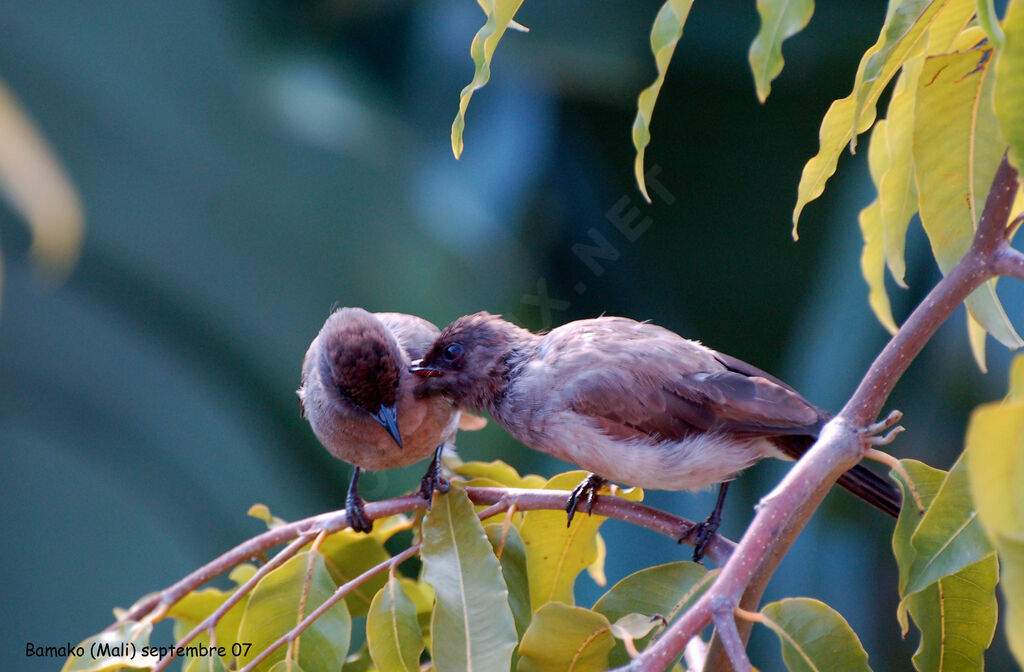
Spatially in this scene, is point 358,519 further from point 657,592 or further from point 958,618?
point 958,618

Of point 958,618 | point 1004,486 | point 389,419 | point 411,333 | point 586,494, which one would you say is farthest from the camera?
point 411,333

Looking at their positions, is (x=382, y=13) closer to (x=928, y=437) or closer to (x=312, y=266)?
(x=312, y=266)

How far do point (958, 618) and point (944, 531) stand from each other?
0.27 meters

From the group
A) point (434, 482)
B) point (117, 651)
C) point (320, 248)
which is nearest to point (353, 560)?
point (434, 482)

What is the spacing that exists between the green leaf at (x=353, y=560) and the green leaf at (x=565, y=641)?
56 cm

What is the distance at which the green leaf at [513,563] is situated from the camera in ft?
5.06

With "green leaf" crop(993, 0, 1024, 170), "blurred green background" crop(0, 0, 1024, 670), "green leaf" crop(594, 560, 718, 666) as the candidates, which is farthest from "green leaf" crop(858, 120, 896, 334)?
"blurred green background" crop(0, 0, 1024, 670)

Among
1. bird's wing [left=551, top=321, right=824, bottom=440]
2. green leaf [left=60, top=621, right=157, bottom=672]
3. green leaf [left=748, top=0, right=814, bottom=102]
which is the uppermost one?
green leaf [left=748, top=0, right=814, bottom=102]

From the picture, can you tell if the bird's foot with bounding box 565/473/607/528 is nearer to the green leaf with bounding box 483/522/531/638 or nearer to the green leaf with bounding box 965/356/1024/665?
the green leaf with bounding box 483/522/531/638

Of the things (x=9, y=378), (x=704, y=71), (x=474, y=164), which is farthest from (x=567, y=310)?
(x=9, y=378)

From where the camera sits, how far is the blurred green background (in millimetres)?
3545

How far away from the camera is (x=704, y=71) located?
3.59 meters

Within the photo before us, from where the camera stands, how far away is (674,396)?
173 cm

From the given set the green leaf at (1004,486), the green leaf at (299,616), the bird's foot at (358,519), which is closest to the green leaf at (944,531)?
the green leaf at (1004,486)
